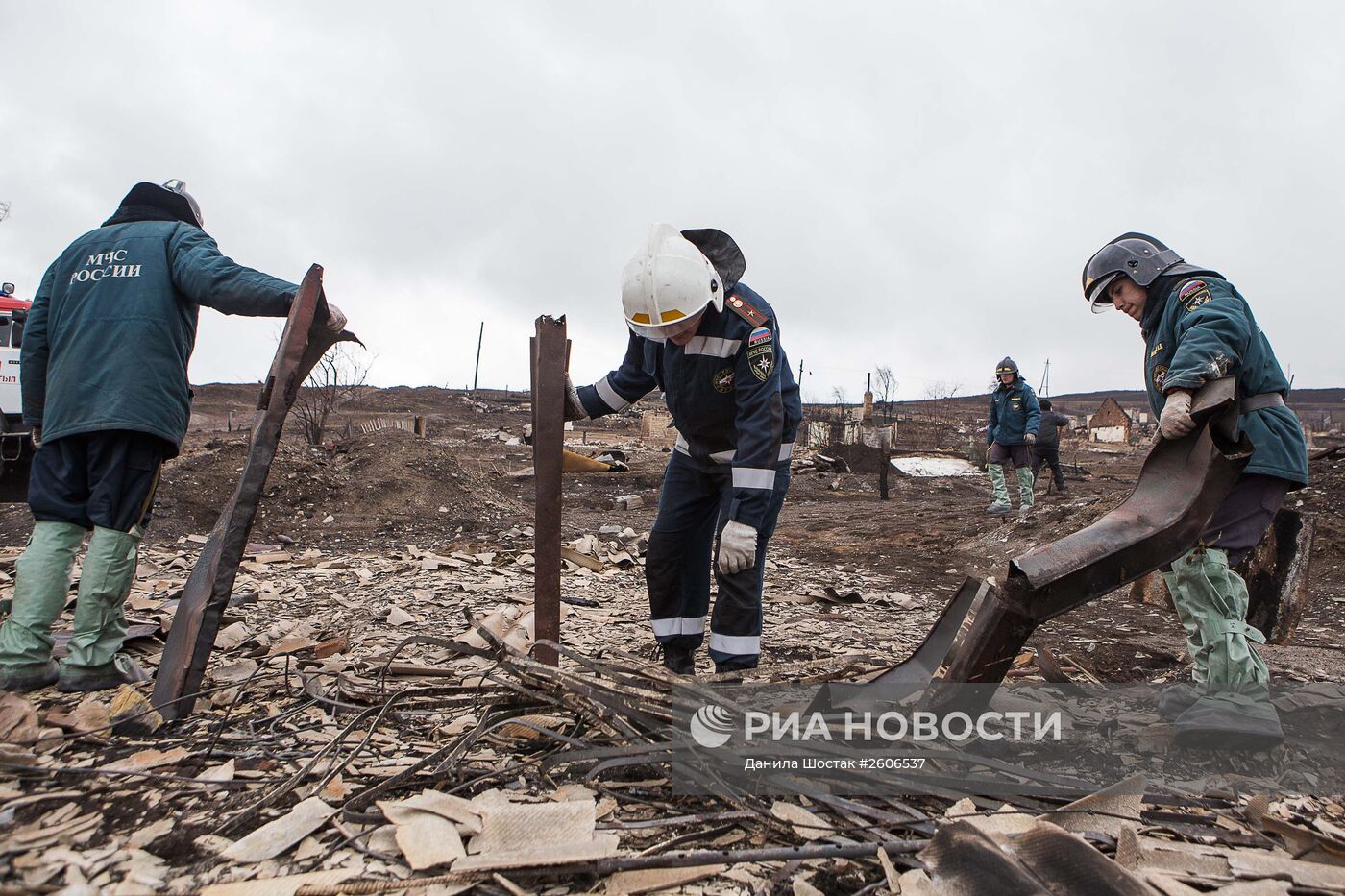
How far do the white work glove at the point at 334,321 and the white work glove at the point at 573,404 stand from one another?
3.01 feet

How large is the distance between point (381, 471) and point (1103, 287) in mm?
9080

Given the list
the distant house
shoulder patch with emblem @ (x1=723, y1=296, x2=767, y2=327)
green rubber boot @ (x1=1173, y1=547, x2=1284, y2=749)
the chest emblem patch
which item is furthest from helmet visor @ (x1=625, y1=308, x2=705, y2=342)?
the distant house

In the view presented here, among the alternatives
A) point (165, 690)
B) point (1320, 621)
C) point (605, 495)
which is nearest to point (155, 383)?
point (165, 690)

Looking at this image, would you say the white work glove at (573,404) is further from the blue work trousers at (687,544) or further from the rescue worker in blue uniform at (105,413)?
the rescue worker in blue uniform at (105,413)

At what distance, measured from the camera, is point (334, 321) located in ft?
9.78

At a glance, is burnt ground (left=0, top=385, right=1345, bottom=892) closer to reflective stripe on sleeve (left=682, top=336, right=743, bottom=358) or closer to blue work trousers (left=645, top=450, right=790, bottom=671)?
blue work trousers (left=645, top=450, right=790, bottom=671)

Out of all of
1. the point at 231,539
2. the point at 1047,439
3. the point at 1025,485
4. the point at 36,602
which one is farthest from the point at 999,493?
the point at 36,602

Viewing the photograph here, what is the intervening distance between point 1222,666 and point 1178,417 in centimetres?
87

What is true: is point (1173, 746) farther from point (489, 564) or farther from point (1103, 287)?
point (489, 564)

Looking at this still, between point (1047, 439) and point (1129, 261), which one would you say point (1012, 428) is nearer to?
point (1047, 439)

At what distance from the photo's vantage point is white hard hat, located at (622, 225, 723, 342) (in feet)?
9.61

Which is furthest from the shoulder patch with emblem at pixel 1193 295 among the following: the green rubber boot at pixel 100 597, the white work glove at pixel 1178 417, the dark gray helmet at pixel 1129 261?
the green rubber boot at pixel 100 597

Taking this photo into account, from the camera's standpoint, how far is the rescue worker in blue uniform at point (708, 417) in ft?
9.80

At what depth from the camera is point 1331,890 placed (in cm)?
167
